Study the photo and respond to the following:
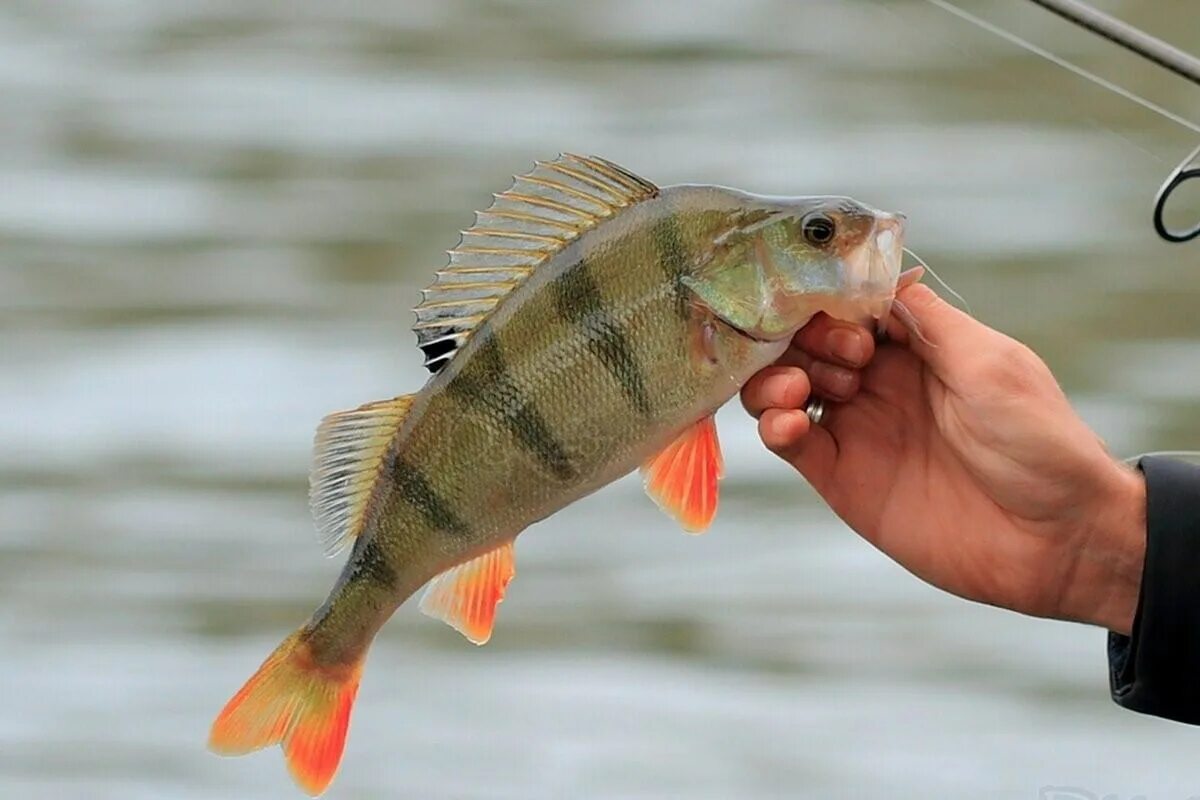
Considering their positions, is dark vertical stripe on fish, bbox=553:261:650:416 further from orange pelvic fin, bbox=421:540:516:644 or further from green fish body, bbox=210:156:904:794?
orange pelvic fin, bbox=421:540:516:644

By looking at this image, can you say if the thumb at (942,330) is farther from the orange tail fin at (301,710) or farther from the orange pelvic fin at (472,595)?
the orange tail fin at (301,710)

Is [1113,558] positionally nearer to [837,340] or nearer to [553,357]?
[837,340]

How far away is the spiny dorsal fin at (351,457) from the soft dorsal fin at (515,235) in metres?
0.05

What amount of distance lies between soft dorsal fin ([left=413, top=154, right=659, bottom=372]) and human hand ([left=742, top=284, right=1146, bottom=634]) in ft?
0.84

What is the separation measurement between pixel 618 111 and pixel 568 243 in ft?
13.0

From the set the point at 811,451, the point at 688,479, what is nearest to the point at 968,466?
the point at 811,451

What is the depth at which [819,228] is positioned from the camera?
134cm

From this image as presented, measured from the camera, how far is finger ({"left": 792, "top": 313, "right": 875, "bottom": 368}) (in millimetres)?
1496

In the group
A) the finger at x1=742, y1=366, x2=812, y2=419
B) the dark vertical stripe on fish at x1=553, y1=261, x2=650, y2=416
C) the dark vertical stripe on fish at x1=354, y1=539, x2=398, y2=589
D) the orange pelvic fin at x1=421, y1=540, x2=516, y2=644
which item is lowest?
the orange pelvic fin at x1=421, y1=540, x2=516, y2=644

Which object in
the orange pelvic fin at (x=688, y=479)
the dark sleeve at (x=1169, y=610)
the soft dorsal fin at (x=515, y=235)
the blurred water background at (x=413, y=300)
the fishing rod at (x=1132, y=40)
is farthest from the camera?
the blurred water background at (x=413, y=300)

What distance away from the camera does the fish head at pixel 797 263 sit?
133 centimetres

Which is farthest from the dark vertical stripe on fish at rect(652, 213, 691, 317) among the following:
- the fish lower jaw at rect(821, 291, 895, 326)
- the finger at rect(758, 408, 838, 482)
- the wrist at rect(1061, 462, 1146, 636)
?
the wrist at rect(1061, 462, 1146, 636)

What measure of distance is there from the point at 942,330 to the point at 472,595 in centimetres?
45

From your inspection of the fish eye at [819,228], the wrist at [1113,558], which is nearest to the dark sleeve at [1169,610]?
the wrist at [1113,558]
